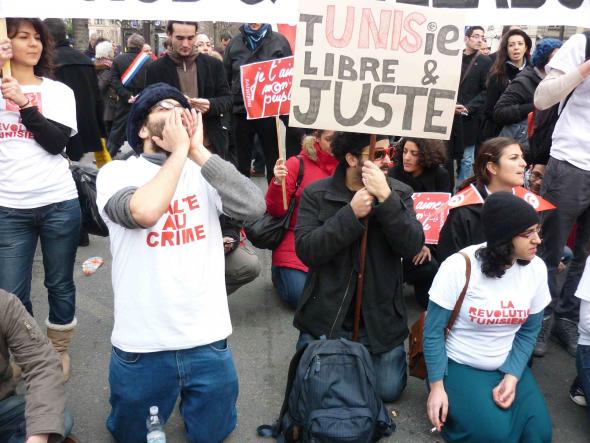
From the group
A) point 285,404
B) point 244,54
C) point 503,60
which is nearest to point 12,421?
point 285,404

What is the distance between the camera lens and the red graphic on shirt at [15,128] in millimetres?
3123

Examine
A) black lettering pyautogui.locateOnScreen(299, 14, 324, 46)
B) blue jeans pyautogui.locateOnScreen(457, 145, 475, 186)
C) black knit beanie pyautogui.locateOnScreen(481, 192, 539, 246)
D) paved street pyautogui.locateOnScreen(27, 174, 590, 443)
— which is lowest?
paved street pyautogui.locateOnScreen(27, 174, 590, 443)

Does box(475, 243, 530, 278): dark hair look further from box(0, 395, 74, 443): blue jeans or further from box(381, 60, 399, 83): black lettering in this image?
box(0, 395, 74, 443): blue jeans

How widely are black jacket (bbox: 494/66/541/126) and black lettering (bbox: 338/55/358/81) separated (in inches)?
109

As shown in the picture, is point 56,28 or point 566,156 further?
point 56,28

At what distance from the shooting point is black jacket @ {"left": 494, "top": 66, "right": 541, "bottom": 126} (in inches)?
202

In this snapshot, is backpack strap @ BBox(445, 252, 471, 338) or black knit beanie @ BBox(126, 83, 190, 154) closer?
black knit beanie @ BBox(126, 83, 190, 154)

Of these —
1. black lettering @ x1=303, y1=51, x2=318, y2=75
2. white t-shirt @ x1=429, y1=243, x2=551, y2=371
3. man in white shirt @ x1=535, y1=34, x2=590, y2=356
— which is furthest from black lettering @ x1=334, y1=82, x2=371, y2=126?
man in white shirt @ x1=535, y1=34, x2=590, y2=356

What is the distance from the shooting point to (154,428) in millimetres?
2672

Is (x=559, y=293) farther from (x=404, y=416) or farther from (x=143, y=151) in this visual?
(x=143, y=151)

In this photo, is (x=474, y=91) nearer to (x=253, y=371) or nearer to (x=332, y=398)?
(x=253, y=371)

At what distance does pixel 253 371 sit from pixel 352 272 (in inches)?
36.7

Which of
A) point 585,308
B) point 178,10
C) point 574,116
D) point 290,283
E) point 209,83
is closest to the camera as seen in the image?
point 585,308

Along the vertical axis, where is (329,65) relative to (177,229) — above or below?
above
